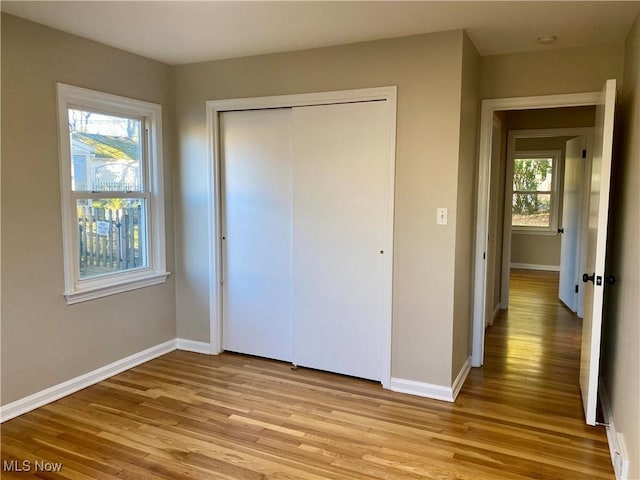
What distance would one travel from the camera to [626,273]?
248 cm

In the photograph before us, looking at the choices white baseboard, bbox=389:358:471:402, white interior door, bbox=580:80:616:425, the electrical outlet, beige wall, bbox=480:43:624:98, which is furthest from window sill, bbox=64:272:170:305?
the electrical outlet

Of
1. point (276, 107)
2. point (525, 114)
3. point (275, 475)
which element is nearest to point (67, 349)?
point (275, 475)

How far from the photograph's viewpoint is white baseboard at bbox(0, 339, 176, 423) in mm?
2832

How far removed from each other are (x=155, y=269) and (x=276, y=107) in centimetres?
166

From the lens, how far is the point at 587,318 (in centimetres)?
297

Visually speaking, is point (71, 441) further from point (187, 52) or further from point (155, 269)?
point (187, 52)

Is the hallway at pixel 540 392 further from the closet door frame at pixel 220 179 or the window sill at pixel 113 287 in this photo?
the window sill at pixel 113 287

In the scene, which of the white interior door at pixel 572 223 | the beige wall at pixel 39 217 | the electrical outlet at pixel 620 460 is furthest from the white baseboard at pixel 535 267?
the beige wall at pixel 39 217

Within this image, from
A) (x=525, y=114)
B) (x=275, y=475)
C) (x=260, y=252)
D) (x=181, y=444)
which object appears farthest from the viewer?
(x=525, y=114)

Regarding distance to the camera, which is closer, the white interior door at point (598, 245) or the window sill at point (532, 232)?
the white interior door at point (598, 245)

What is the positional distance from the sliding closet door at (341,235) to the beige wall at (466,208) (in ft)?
1.55

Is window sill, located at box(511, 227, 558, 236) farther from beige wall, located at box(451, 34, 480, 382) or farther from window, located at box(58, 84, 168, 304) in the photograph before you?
window, located at box(58, 84, 168, 304)

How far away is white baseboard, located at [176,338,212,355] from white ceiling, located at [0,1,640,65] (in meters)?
2.36

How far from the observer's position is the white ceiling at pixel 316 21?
2537mm
